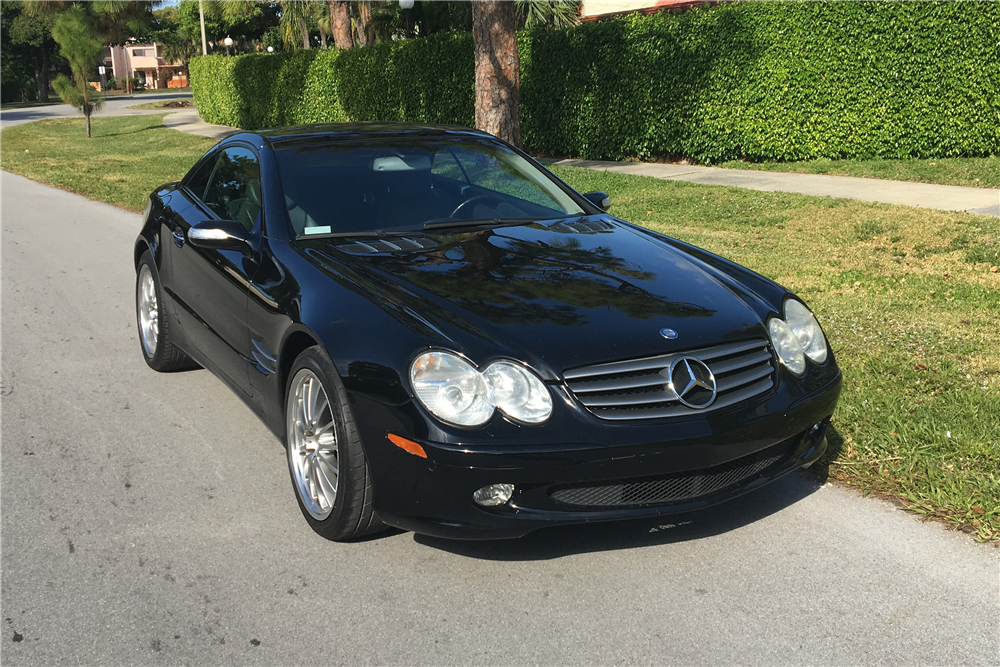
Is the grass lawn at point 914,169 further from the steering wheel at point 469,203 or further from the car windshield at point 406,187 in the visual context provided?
the steering wheel at point 469,203

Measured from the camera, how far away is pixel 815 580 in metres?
3.45

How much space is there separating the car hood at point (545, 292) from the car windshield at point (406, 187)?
0.20 metres

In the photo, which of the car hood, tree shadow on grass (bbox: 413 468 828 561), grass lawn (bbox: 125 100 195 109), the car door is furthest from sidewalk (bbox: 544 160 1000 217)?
grass lawn (bbox: 125 100 195 109)

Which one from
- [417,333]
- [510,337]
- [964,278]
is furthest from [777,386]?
[964,278]

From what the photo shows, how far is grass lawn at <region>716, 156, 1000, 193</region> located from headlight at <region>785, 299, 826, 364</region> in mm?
9438

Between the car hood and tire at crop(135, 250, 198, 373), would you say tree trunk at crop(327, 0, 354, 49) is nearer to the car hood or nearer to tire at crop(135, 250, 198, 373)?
tire at crop(135, 250, 198, 373)

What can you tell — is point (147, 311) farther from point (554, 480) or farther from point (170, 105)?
point (170, 105)

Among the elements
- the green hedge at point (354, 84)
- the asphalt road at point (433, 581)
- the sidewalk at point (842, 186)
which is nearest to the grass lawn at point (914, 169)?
the sidewalk at point (842, 186)

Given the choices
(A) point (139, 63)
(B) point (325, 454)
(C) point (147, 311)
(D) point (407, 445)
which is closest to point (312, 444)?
(B) point (325, 454)

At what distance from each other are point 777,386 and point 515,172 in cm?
229

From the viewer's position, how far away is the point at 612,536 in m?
3.76

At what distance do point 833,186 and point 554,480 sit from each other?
1079cm

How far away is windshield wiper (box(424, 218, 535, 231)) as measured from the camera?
4.72m

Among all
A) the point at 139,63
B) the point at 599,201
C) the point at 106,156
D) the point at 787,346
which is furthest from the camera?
the point at 139,63
